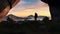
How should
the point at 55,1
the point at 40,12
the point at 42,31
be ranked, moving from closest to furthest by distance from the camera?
the point at 42,31 < the point at 55,1 < the point at 40,12

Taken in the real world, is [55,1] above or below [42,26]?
above

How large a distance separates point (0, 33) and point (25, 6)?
4.10 metres

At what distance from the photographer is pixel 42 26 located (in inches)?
21.5

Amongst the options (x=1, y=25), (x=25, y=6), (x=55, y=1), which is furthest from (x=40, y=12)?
(x=1, y=25)

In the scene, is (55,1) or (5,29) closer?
(5,29)

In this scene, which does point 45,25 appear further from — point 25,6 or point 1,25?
point 25,6

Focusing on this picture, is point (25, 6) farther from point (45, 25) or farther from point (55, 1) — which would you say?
point (45, 25)

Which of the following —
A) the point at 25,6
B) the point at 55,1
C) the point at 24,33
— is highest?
the point at 25,6

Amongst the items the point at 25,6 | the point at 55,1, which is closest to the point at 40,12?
the point at 25,6

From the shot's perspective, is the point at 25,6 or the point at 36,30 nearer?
the point at 36,30

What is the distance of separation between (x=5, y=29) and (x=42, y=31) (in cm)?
13

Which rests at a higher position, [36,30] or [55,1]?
[55,1]

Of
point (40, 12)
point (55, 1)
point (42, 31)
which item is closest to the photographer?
point (42, 31)

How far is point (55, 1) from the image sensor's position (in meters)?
0.88
